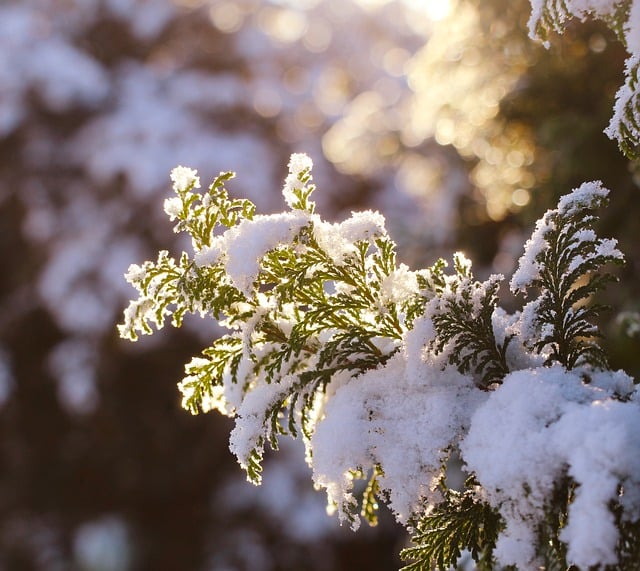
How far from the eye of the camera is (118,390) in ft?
25.5

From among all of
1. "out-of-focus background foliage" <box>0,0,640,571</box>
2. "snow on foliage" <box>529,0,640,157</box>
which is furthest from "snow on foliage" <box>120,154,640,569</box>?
"out-of-focus background foliage" <box>0,0,640,571</box>

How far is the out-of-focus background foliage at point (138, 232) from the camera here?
7328 millimetres

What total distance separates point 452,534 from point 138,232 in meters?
7.13

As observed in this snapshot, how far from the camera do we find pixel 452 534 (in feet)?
4.05

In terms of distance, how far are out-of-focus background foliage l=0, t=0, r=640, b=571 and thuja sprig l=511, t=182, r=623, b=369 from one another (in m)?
4.49

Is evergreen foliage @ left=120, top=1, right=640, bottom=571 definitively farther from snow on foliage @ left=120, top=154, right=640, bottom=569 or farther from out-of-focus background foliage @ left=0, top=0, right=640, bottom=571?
out-of-focus background foliage @ left=0, top=0, right=640, bottom=571

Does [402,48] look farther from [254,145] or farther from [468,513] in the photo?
[468,513]

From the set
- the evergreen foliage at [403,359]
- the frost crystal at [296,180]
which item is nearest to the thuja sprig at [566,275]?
the evergreen foliage at [403,359]

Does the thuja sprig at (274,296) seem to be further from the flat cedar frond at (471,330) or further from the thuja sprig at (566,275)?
the thuja sprig at (566,275)

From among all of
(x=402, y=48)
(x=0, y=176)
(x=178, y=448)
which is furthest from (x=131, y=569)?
(x=402, y=48)

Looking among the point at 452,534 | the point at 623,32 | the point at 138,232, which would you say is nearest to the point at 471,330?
the point at 452,534

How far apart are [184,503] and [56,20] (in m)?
→ 6.48

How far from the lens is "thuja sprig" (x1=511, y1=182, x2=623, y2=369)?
1253 mm

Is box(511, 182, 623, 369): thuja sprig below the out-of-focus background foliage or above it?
below
